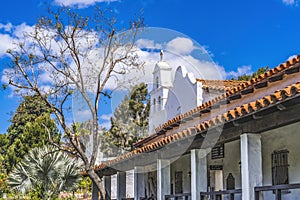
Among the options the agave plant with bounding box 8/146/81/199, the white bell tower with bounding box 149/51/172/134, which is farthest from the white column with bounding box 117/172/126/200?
the white bell tower with bounding box 149/51/172/134

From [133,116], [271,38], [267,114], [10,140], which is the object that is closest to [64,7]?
[271,38]

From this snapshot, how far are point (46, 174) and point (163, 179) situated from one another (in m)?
10.2

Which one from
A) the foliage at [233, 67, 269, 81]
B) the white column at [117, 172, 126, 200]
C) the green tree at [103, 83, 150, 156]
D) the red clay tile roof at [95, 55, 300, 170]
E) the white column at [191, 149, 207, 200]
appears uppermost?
the foliage at [233, 67, 269, 81]

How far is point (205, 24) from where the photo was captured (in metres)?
15.0

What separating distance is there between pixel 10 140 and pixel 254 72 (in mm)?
20261

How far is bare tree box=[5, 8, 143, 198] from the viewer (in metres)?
17.2

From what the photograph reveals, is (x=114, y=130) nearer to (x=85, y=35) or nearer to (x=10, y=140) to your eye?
(x=10, y=140)

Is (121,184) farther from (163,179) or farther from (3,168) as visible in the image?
(3,168)

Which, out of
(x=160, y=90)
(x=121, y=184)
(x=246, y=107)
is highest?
(x=160, y=90)

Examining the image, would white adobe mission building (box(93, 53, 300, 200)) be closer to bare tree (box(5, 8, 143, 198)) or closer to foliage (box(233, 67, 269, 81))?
bare tree (box(5, 8, 143, 198))

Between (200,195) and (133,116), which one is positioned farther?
(133,116)

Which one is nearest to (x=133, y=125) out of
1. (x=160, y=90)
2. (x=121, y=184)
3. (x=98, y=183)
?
(x=160, y=90)

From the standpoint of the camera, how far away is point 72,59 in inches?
698

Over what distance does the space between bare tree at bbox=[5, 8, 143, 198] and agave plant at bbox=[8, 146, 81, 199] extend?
→ 233 centimetres
